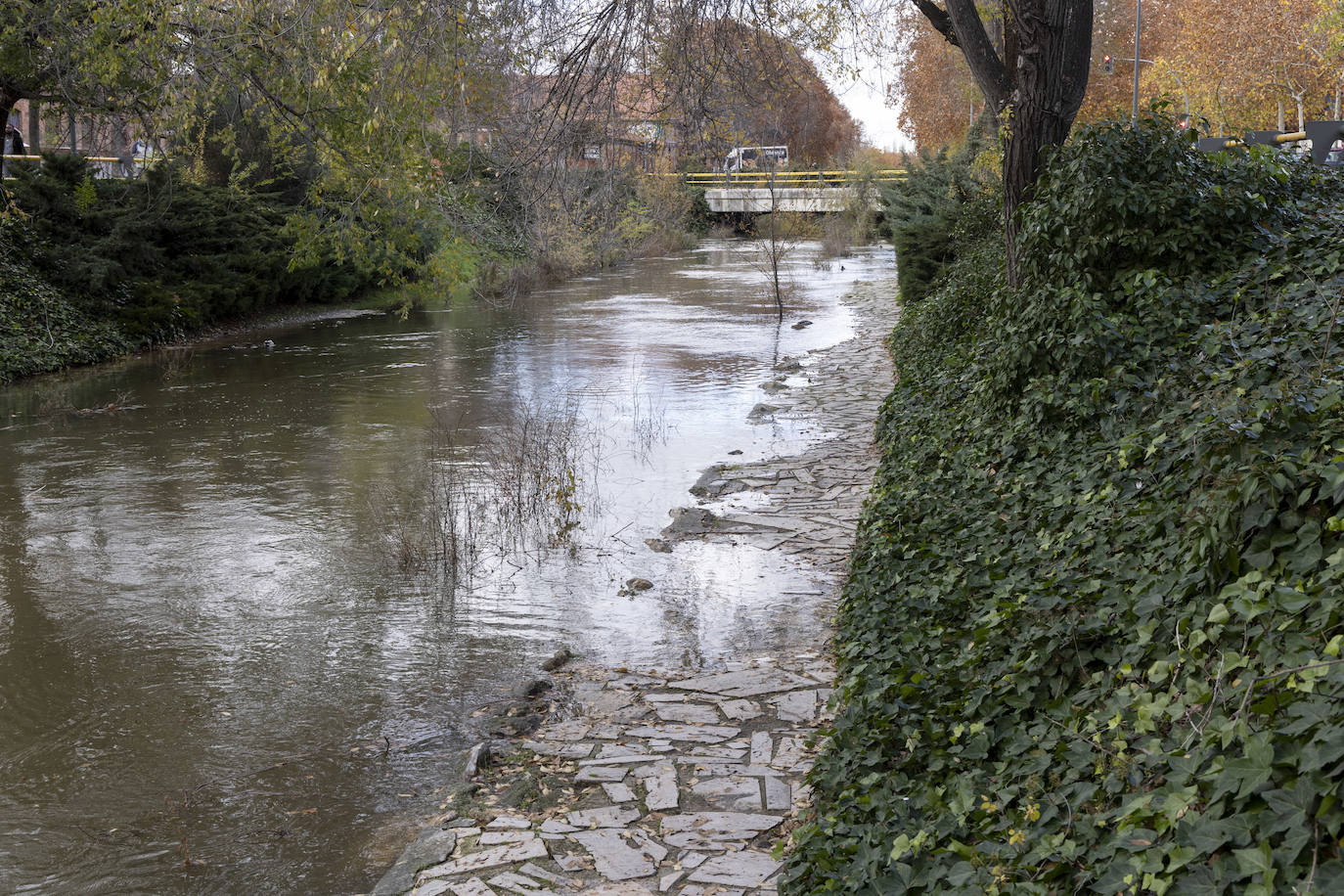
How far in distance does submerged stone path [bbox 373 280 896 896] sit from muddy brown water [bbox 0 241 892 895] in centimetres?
33

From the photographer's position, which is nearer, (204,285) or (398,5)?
(398,5)

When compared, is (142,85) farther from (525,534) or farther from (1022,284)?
(1022,284)

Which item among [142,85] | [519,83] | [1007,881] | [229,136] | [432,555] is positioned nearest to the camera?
[1007,881]

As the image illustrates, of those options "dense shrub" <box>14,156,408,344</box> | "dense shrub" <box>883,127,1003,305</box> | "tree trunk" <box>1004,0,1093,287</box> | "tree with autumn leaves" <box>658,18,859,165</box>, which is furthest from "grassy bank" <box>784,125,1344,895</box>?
"dense shrub" <box>14,156,408,344</box>

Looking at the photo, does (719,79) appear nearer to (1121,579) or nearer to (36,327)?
(1121,579)

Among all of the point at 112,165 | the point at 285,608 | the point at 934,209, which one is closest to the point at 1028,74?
the point at 285,608

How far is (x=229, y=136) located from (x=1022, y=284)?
14281mm

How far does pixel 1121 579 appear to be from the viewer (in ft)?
14.4

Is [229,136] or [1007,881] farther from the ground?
[229,136]

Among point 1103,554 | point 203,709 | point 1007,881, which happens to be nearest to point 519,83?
point 203,709

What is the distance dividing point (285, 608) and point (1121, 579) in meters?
5.89

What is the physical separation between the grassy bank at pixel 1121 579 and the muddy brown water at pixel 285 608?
1.83m

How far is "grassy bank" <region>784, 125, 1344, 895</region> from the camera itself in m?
2.96

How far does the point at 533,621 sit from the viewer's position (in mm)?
7703
